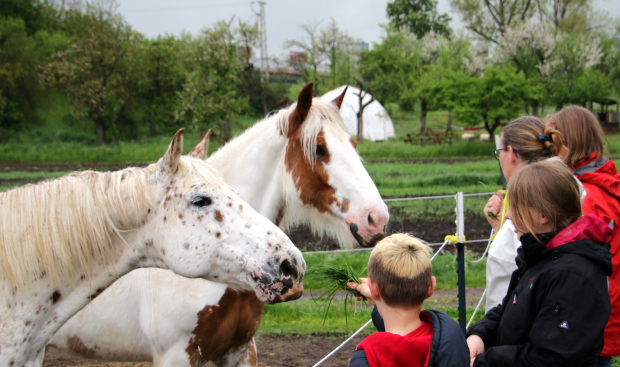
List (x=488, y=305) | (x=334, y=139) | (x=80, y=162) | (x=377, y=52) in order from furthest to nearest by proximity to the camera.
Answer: (x=377, y=52) → (x=80, y=162) → (x=334, y=139) → (x=488, y=305)

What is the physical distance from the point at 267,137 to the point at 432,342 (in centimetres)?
183

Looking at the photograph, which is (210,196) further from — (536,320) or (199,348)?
(536,320)

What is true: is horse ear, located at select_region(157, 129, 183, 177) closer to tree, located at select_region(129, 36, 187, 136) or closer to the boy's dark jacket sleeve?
the boy's dark jacket sleeve

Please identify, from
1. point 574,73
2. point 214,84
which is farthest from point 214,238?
point 574,73

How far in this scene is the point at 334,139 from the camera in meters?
3.01

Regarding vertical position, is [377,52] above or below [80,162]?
above

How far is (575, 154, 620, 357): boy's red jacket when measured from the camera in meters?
2.18

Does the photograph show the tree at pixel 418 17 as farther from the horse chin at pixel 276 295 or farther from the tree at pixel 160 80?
the horse chin at pixel 276 295

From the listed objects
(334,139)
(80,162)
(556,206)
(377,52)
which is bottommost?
(80,162)

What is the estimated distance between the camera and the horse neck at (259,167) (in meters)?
3.05

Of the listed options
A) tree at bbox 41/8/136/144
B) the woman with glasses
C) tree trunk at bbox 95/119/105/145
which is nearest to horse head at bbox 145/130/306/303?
the woman with glasses

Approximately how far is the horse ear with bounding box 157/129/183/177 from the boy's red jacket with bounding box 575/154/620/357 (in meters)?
1.88

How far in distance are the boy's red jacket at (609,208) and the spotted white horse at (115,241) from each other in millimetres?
1413

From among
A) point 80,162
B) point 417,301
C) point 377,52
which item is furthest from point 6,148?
point 417,301
